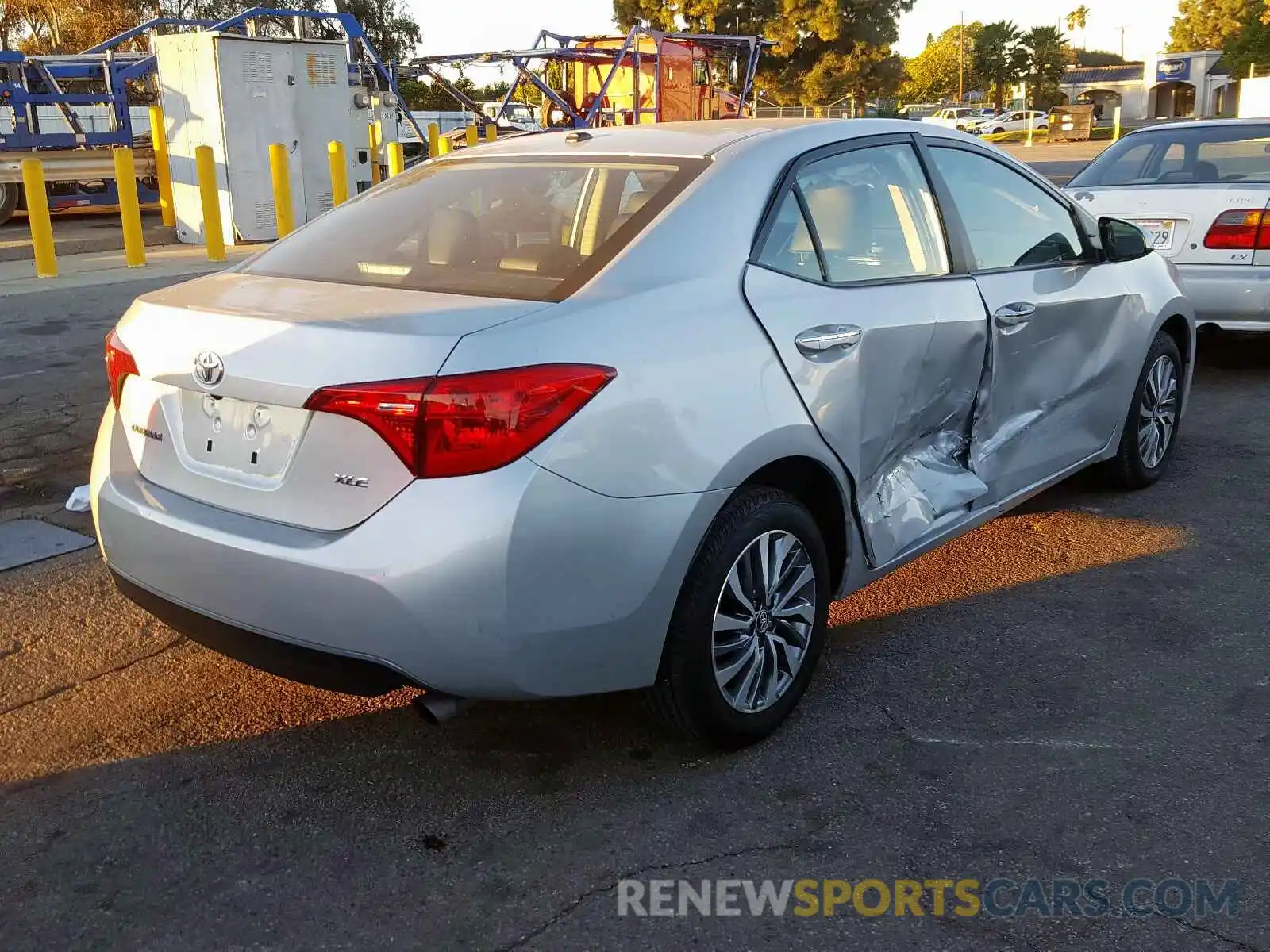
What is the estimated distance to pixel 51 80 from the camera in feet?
54.0

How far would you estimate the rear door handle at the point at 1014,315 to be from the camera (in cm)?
A: 388

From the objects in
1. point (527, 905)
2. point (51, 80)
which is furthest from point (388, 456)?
point (51, 80)

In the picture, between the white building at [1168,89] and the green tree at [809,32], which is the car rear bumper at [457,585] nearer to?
the green tree at [809,32]

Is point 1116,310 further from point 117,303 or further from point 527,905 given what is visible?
point 117,303

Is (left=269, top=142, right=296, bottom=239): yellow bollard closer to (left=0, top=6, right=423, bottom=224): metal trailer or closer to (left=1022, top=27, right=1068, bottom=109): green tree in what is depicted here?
(left=0, top=6, right=423, bottom=224): metal trailer

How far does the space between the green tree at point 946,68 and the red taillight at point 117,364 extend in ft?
288

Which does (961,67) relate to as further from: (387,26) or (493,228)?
(493,228)

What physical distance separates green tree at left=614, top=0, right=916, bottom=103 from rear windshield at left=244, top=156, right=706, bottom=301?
57.4 meters

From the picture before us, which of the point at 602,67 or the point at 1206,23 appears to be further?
the point at 1206,23

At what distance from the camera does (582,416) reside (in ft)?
8.32

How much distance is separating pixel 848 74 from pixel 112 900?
6071 centimetres

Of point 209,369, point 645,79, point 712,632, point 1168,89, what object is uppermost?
point 1168,89

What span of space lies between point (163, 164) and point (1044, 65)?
2907 inches

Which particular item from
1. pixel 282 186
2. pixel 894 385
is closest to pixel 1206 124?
pixel 894 385
